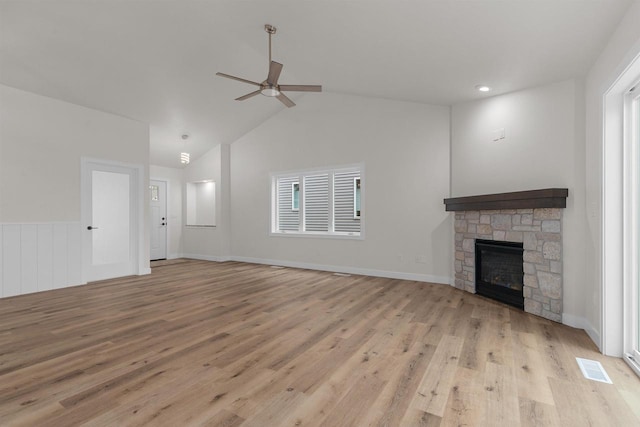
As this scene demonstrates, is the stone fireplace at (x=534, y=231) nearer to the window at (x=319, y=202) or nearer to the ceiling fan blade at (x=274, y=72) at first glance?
the window at (x=319, y=202)

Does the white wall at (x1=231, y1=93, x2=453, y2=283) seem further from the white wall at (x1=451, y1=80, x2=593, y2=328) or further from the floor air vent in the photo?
the floor air vent

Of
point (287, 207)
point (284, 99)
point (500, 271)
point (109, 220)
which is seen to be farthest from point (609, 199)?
point (109, 220)

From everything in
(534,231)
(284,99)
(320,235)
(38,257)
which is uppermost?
(284,99)

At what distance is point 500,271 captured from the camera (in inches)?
167

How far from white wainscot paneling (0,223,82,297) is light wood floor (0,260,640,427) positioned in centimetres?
42

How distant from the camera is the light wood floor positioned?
1.82 metres

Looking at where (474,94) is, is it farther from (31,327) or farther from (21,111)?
(21,111)

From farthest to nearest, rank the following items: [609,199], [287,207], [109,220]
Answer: [287,207], [109,220], [609,199]

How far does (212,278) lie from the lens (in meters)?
5.75

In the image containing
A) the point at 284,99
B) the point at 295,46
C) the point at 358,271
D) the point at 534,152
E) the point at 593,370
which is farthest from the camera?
the point at 358,271

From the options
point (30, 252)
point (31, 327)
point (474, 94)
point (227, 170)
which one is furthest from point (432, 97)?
point (30, 252)

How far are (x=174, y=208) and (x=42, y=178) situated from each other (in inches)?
153

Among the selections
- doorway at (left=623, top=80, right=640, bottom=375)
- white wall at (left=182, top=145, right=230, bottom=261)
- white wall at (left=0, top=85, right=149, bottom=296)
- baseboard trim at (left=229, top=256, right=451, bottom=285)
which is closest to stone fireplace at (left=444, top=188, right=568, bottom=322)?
doorway at (left=623, top=80, right=640, bottom=375)

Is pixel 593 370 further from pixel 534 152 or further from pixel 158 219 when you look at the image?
pixel 158 219
